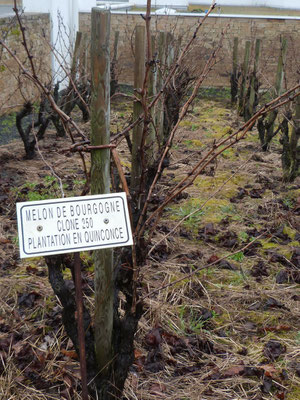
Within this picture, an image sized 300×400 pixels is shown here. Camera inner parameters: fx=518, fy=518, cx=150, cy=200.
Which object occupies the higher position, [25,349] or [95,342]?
[95,342]

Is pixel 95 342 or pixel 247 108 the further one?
pixel 247 108

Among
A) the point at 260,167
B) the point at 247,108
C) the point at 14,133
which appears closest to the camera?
the point at 260,167

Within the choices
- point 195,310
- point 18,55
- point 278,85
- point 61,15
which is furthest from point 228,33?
point 195,310

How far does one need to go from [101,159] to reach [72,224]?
13.0 inches

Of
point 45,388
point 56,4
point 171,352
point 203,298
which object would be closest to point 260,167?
point 203,298

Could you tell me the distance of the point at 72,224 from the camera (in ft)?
6.75

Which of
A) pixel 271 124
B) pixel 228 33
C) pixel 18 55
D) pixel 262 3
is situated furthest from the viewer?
pixel 262 3

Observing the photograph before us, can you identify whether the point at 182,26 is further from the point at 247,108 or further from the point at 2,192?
the point at 2,192

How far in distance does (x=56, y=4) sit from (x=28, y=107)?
6.93 metres

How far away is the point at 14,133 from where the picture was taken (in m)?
8.84

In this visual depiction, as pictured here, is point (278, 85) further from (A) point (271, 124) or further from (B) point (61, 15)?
(B) point (61, 15)

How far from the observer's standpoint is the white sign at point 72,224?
2004mm

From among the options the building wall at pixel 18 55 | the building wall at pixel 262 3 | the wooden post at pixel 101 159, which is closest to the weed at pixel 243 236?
the wooden post at pixel 101 159

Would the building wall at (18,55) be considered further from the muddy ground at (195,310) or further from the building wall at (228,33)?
the muddy ground at (195,310)
